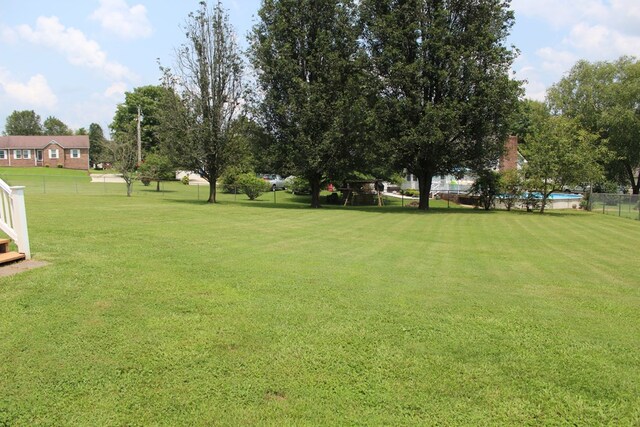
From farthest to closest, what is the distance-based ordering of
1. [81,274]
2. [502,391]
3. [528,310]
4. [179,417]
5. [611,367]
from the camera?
[81,274], [528,310], [611,367], [502,391], [179,417]

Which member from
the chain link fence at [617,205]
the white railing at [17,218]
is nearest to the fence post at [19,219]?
the white railing at [17,218]

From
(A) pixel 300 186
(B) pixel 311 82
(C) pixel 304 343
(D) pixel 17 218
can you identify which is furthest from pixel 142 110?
(C) pixel 304 343

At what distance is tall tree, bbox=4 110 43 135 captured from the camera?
4461 inches

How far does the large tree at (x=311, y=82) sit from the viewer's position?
990 inches

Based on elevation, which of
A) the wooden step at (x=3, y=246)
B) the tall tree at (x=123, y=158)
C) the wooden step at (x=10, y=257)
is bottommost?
the wooden step at (x=10, y=257)

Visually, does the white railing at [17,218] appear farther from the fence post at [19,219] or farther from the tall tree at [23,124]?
the tall tree at [23,124]

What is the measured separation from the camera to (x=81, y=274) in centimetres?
589

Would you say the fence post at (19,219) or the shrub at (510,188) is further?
the shrub at (510,188)

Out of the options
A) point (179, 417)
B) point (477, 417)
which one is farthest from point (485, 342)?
point (179, 417)

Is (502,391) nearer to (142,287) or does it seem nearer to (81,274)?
(142,287)

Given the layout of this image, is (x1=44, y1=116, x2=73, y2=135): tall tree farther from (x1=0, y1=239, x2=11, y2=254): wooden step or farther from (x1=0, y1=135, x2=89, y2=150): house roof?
(x1=0, y1=239, x2=11, y2=254): wooden step

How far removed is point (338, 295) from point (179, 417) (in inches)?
118

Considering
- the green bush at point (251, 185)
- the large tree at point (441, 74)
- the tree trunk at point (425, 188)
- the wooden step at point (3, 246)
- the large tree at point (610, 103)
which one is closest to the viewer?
the wooden step at point (3, 246)

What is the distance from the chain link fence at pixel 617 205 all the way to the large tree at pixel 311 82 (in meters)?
17.4
